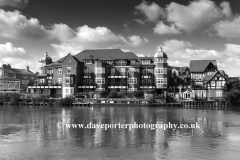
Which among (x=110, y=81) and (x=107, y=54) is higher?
(x=107, y=54)

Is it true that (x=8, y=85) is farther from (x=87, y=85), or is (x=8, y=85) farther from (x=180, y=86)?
(x=180, y=86)

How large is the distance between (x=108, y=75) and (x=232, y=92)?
34.9 m

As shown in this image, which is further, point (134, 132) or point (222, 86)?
point (222, 86)

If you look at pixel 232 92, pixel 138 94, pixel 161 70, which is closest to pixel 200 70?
pixel 161 70

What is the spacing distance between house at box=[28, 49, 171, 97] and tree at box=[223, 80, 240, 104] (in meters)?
16.4

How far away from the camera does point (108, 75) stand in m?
86.2

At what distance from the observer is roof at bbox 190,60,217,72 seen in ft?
295

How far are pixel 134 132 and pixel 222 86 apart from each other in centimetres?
5822

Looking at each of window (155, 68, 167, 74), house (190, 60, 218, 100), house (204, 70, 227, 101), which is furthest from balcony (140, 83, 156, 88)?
house (204, 70, 227, 101)

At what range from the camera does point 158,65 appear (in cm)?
8406

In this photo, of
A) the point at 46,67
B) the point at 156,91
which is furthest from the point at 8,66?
the point at 156,91

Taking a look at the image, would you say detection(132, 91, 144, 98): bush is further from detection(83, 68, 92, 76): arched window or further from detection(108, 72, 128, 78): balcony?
detection(83, 68, 92, 76): arched window

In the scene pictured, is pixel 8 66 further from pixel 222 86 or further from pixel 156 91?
pixel 222 86

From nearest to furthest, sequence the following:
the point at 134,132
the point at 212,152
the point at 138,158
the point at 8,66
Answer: the point at 138,158
the point at 212,152
the point at 134,132
the point at 8,66
